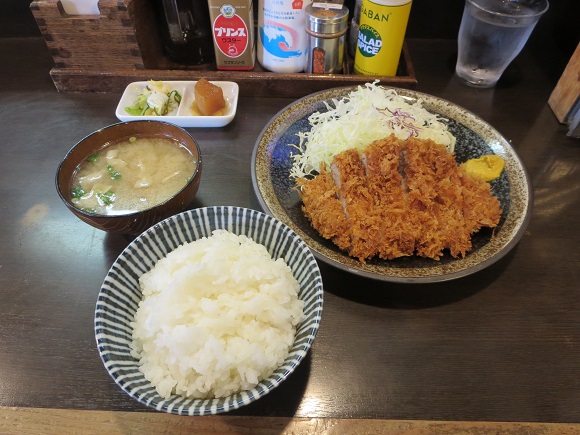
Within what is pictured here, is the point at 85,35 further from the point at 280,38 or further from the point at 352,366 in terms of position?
the point at 352,366

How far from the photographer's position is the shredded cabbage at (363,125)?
188 centimetres

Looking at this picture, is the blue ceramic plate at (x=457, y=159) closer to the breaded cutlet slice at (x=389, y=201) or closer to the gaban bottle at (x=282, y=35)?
the breaded cutlet slice at (x=389, y=201)

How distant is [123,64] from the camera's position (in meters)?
2.20

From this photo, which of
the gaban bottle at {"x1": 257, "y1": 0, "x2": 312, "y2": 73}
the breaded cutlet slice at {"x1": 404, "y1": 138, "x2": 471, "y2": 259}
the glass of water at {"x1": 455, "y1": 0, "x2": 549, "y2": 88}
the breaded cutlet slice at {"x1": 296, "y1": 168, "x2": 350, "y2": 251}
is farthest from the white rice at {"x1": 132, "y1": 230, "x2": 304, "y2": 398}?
the glass of water at {"x1": 455, "y1": 0, "x2": 549, "y2": 88}

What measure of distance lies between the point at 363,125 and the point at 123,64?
1.38 meters

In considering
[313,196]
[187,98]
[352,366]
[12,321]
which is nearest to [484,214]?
[313,196]

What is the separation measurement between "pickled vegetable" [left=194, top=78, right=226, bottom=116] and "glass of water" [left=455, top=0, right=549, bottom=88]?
147cm

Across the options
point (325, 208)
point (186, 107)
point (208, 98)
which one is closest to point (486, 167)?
point (325, 208)

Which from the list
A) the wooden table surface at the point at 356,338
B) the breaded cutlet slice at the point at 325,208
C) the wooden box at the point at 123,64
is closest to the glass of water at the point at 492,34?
the wooden box at the point at 123,64

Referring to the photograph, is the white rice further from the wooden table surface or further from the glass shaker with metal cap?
the glass shaker with metal cap

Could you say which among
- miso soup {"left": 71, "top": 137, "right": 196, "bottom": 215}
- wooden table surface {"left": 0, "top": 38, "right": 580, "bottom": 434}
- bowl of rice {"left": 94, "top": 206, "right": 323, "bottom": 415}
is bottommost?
wooden table surface {"left": 0, "top": 38, "right": 580, "bottom": 434}

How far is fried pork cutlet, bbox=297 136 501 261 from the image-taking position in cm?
144

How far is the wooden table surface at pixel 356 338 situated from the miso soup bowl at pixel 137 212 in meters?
0.24

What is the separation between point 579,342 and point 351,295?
2.51 ft
